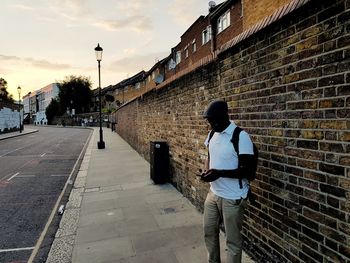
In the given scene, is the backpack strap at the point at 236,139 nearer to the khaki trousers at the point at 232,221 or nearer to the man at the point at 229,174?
the man at the point at 229,174

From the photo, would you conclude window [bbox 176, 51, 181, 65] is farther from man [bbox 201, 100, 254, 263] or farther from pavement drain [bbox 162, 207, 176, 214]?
man [bbox 201, 100, 254, 263]

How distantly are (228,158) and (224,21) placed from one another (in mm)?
26261

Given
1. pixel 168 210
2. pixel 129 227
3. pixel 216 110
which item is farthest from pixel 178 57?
pixel 216 110

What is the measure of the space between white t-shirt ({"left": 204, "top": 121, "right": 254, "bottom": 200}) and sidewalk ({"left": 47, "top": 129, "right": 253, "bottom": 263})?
131 cm

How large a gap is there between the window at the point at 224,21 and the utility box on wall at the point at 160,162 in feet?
66.7

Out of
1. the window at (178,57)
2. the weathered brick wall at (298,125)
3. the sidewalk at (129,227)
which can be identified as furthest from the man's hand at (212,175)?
the window at (178,57)

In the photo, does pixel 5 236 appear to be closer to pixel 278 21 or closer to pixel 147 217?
pixel 147 217

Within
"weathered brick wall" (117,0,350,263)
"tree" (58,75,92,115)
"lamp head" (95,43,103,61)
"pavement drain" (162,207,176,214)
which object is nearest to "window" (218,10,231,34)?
"lamp head" (95,43,103,61)

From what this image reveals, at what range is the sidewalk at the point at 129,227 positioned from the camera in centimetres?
427

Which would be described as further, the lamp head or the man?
the lamp head

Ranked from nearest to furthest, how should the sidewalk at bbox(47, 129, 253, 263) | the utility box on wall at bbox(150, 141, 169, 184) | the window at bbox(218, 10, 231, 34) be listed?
the sidewalk at bbox(47, 129, 253, 263), the utility box on wall at bbox(150, 141, 169, 184), the window at bbox(218, 10, 231, 34)

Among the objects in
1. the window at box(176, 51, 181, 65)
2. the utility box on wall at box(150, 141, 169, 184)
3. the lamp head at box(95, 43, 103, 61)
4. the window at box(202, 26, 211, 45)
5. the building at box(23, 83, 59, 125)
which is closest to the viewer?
the utility box on wall at box(150, 141, 169, 184)

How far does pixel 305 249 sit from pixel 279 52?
1900mm

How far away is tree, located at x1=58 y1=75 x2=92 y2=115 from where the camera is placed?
295ft
